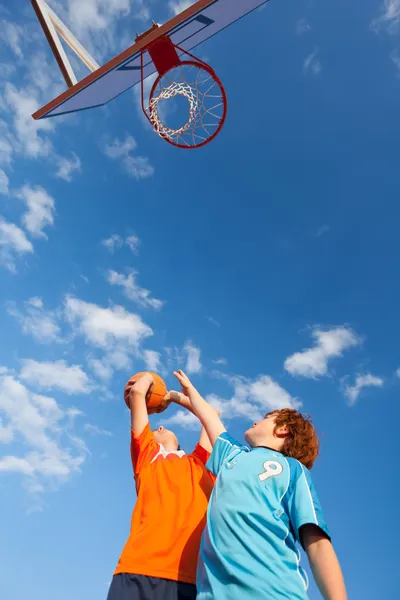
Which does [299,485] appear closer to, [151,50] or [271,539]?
[271,539]

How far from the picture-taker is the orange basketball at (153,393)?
386cm

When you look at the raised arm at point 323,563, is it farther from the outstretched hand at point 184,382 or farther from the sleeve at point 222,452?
the outstretched hand at point 184,382

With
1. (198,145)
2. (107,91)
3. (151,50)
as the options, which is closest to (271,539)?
(198,145)

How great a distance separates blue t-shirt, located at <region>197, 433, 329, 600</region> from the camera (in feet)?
6.72

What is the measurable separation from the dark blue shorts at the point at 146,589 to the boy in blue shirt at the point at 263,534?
442 millimetres

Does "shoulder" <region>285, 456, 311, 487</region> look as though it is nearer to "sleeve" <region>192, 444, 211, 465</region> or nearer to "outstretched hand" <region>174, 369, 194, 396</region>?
"outstretched hand" <region>174, 369, 194, 396</region>

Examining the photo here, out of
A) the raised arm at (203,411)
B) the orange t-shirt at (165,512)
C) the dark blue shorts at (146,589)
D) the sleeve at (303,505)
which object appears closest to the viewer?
the sleeve at (303,505)

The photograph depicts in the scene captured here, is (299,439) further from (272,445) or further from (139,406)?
(139,406)

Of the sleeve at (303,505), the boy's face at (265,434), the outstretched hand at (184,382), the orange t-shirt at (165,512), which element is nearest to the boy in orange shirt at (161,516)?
the orange t-shirt at (165,512)

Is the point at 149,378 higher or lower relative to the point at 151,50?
lower

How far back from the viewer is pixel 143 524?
2.93 meters

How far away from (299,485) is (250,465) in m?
0.28

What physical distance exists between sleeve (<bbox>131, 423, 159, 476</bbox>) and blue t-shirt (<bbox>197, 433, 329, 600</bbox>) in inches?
36.7

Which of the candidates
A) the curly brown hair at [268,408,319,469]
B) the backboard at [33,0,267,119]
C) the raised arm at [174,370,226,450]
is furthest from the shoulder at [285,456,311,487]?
the backboard at [33,0,267,119]
